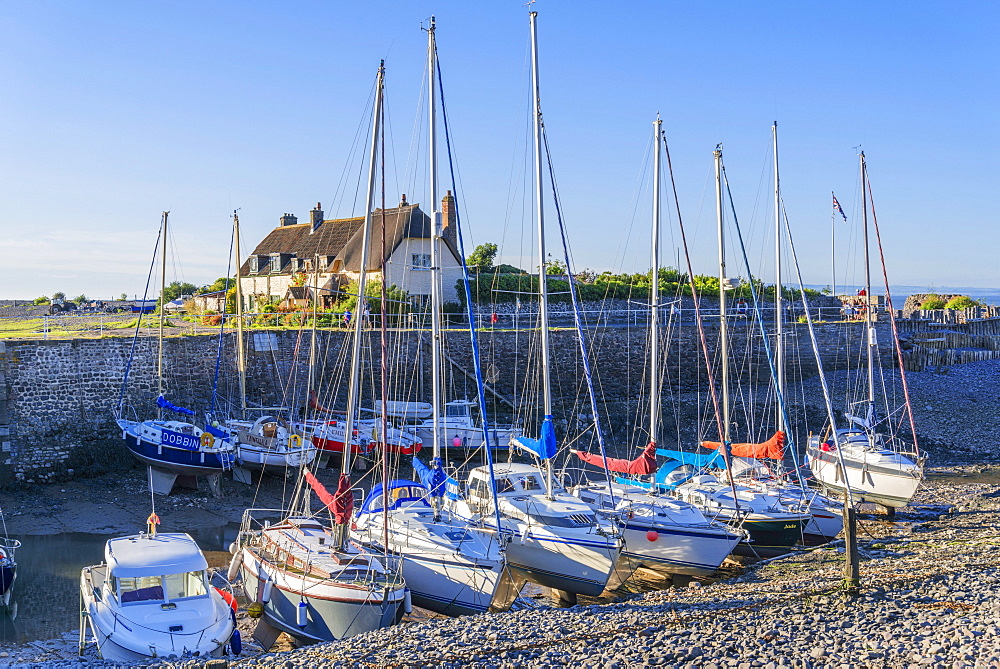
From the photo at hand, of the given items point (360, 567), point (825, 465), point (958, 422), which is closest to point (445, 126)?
point (360, 567)

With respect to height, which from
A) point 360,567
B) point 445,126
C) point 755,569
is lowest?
point 755,569

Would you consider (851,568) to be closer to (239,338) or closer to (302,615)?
(302,615)

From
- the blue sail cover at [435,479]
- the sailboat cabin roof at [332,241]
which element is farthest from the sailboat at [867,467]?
the sailboat cabin roof at [332,241]

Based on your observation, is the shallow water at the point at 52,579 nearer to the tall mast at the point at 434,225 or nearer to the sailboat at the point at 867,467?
the tall mast at the point at 434,225

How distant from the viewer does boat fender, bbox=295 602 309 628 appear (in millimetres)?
13711

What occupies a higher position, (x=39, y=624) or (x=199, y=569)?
(x=199, y=569)

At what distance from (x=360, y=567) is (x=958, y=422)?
27.0 meters

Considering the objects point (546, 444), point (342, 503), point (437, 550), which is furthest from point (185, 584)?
point (546, 444)

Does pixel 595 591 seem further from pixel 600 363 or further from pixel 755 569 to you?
pixel 600 363

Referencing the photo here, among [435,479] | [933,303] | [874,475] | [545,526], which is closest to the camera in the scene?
Result: [545,526]

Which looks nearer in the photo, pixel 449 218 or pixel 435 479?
pixel 435 479

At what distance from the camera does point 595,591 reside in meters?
15.4

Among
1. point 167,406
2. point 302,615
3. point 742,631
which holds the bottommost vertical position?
point 302,615

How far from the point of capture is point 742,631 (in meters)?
12.3
